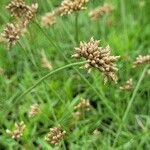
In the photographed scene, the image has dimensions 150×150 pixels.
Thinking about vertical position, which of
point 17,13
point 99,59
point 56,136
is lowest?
point 56,136

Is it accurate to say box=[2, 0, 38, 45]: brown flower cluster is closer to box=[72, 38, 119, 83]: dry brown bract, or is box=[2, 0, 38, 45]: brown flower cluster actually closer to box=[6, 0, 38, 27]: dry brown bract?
box=[6, 0, 38, 27]: dry brown bract

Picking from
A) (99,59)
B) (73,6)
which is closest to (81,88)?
(73,6)

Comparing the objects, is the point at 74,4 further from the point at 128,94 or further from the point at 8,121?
the point at 8,121

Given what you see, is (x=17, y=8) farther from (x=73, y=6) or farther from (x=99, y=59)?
(x=99, y=59)

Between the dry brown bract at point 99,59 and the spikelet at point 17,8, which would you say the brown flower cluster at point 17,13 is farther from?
the dry brown bract at point 99,59

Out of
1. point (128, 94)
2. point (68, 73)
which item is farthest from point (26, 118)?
point (128, 94)

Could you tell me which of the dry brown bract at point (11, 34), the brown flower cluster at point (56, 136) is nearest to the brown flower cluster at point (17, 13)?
the dry brown bract at point (11, 34)
